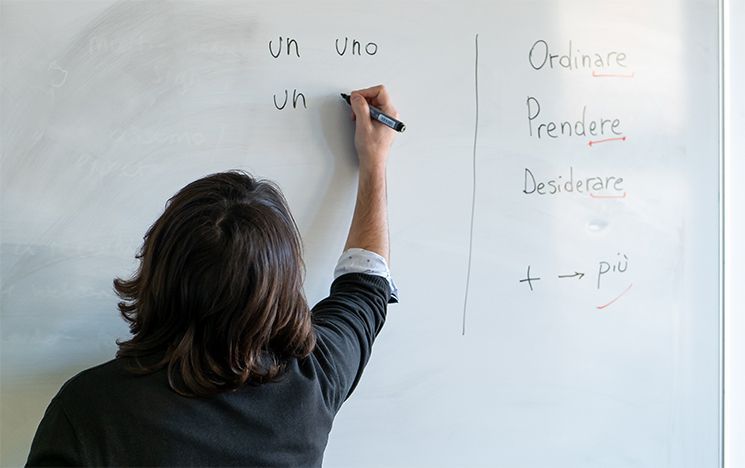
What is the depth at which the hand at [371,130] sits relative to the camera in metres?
1.07

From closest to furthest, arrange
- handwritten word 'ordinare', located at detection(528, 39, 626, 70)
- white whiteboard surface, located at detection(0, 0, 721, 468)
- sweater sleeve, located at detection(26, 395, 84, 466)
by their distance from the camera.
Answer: sweater sleeve, located at detection(26, 395, 84, 466) < white whiteboard surface, located at detection(0, 0, 721, 468) < handwritten word 'ordinare', located at detection(528, 39, 626, 70)

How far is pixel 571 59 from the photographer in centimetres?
117

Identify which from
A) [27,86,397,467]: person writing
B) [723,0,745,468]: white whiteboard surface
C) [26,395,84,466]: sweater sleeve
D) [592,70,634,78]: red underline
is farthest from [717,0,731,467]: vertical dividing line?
[26,395,84,466]: sweater sleeve

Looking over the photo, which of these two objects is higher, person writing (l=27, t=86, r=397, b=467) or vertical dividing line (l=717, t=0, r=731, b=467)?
vertical dividing line (l=717, t=0, r=731, b=467)

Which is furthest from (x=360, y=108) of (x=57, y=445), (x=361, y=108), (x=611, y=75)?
(x=57, y=445)

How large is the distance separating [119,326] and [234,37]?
1.57 ft

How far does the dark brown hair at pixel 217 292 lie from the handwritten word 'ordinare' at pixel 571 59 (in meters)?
0.58

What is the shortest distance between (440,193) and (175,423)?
57 cm

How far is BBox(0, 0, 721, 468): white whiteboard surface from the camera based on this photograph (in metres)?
1.01

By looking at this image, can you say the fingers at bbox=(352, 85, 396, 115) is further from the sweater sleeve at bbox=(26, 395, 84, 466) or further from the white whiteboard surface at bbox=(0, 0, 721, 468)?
the sweater sleeve at bbox=(26, 395, 84, 466)

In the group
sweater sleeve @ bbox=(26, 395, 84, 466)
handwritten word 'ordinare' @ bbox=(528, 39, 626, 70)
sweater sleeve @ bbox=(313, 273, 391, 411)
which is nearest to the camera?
sweater sleeve @ bbox=(26, 395, 84, 466)

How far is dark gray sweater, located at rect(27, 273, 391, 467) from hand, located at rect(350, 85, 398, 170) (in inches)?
14.4

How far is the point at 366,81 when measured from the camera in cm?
111

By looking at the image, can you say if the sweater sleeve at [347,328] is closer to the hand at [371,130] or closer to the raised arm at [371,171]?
the raised arm at [371,171]
